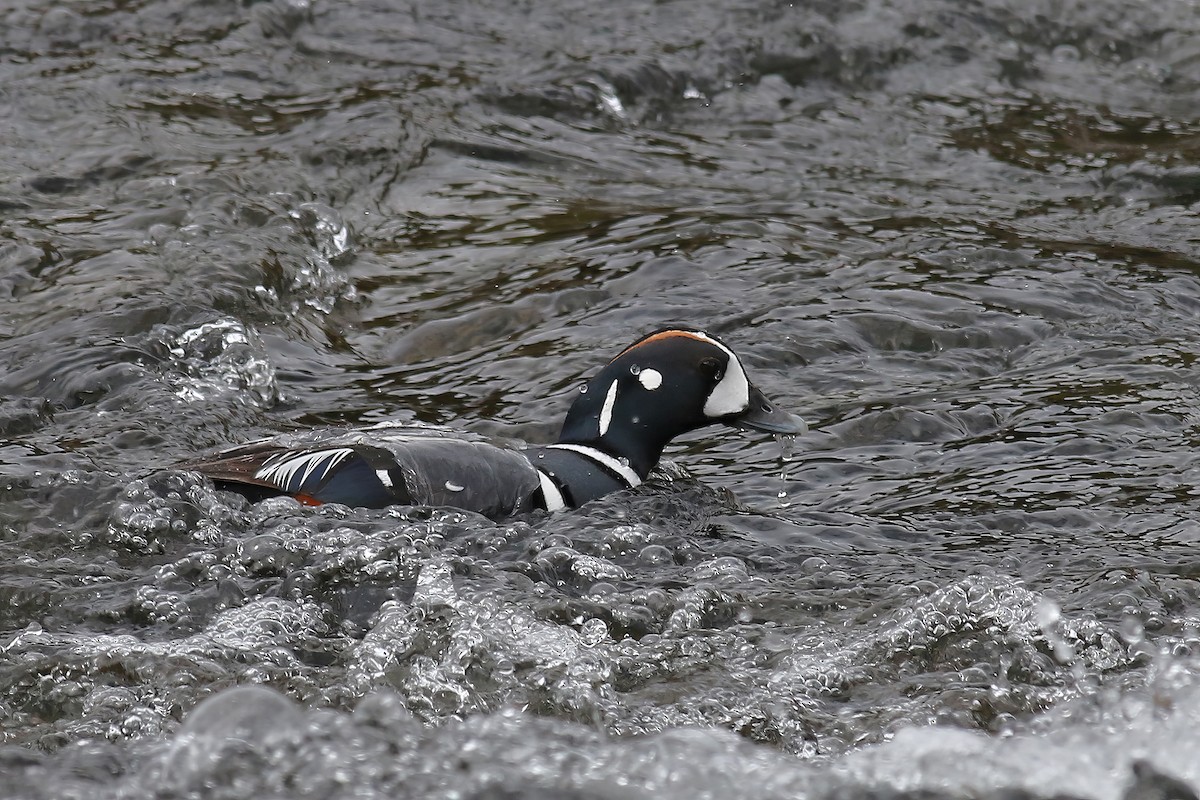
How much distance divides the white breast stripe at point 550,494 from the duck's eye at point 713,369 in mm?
702

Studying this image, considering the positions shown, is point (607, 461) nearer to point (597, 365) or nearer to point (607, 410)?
point (607, 410)

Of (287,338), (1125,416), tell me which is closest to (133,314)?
(287,338)

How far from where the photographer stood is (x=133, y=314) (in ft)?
22.1

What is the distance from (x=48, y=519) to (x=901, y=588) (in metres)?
2.70

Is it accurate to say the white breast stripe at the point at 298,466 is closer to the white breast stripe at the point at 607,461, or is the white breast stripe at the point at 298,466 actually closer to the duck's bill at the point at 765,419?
the white breast stripe at the point at 607,461

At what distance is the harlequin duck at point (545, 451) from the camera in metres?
5.16

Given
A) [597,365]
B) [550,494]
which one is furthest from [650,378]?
[597,365]

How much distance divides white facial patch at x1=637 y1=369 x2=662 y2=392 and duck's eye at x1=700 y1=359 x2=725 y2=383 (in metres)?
0.16

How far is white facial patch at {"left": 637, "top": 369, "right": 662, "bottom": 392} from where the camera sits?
5719 millimetres

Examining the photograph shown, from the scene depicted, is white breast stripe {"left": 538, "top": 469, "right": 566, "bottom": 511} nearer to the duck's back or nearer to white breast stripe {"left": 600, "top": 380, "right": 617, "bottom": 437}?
the duck's back

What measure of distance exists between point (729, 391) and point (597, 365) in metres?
1.09

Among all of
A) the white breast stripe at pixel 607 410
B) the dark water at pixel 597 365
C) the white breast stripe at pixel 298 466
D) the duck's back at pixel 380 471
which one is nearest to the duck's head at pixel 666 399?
the white breast stripe at pixel 607 410

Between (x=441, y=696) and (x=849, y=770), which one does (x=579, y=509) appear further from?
(x=849, y=770)

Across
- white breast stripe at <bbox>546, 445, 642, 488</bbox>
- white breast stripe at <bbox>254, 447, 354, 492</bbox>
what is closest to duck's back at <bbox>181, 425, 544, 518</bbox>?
white breast stripe at <bbox>254, 447, 354, 492</bbox>
